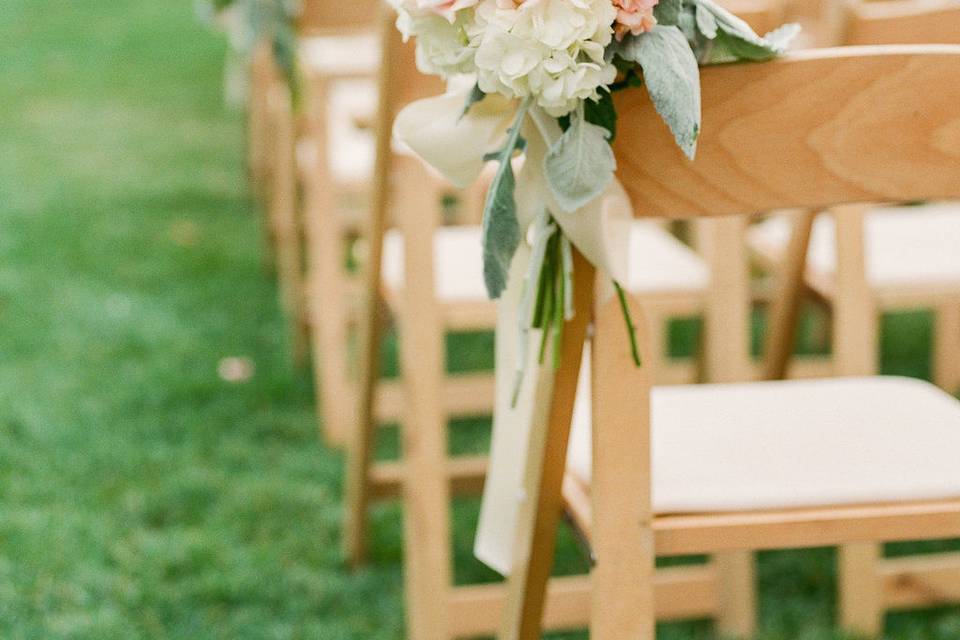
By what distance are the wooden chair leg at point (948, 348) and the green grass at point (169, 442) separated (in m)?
0.32

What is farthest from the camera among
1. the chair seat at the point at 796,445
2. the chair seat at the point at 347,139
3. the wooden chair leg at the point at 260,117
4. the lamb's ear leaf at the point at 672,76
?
the wooden chair leg at the point at 260,117

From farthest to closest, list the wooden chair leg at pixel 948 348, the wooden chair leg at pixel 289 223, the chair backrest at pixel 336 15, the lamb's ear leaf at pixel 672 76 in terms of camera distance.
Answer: the wooden chair leg at pixel 289 223, the wooden chair leg at pixel 948 348, the chair backrest at pixel 336 15, the lamb's ear leaf at pixel 672 76

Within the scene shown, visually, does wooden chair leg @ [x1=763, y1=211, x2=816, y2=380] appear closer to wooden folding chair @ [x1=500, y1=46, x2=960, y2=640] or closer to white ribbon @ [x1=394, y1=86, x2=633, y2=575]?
wooden folding chair @ [x1=500, y1=46, x2=960, y2=640]

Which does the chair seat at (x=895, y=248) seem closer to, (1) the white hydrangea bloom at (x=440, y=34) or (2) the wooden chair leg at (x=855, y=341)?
(2) the wooden chair leg at (x=855, y=341)

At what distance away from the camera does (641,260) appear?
2551mm

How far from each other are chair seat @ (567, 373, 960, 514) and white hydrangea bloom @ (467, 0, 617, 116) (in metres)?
0.48

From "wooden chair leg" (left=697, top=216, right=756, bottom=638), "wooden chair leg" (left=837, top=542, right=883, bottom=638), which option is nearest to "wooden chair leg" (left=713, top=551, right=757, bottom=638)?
"wooden chair leg" (left=697, top=216, right=756, bottom=638)

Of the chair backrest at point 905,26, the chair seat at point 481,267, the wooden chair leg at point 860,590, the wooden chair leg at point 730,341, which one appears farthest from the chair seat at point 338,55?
the wooden chair leg at point 860,590

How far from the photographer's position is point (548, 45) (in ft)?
3.74

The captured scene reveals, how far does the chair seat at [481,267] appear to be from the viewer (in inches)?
94.3

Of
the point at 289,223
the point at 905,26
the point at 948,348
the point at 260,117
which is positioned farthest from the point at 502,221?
the point at 260,117

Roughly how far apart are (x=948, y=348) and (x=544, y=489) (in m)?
2.23

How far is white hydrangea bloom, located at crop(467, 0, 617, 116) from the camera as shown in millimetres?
1135

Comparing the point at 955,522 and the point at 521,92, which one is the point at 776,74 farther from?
the point at 955,522
